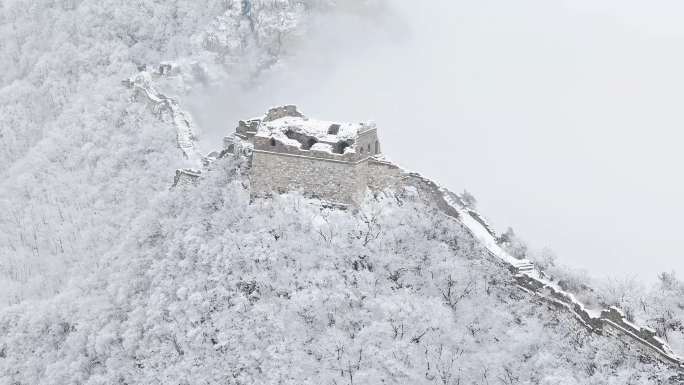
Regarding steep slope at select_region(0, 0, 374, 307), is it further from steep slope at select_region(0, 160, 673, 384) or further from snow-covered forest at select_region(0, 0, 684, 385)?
steep slope at select_region(0, 160, 673, 384)

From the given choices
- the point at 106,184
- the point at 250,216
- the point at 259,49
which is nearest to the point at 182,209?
the point at 250,216

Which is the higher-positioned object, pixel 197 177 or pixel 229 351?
pixel 197 177

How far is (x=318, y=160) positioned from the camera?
37812 millimetres

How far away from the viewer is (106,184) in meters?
72.8

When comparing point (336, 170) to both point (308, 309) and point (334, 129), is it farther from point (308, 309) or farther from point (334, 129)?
point (308, 309)

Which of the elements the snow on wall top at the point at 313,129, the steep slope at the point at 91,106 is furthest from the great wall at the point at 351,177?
the steep slope at the point at 91,106

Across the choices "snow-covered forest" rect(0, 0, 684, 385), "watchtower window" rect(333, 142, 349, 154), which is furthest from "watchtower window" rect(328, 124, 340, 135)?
"snow-covered forest" rect(0, 0, 684, 385)

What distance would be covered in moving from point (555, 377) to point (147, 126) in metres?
54.4

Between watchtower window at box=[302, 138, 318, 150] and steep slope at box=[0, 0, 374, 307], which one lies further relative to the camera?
steep slope at box=[0, 0, 374, 307]

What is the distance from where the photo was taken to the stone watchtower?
37.8 metres

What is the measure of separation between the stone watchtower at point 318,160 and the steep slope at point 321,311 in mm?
828

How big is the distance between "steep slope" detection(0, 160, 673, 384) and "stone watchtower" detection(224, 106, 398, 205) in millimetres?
828

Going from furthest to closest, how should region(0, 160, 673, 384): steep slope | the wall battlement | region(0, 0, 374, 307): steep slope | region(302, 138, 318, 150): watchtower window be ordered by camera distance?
region(0, 0, 374, 307): steep slope, region(302, 138, 318, 150): watchtower window, the wall battlement, region(0, 160, 673, 384): steep slope

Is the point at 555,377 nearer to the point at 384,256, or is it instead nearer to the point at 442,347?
the point at 442,347
